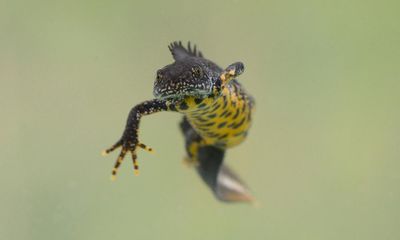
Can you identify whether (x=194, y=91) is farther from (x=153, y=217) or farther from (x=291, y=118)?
(x=291, y=118)

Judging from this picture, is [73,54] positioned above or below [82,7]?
below

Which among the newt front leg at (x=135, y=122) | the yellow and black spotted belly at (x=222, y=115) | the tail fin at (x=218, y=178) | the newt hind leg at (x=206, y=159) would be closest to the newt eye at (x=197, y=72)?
the yellow and black spotted belly at (x=222, y=115)

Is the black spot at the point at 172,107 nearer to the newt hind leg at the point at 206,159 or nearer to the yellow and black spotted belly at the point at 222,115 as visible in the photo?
the yellow and black spotted belly at the point at 222,115

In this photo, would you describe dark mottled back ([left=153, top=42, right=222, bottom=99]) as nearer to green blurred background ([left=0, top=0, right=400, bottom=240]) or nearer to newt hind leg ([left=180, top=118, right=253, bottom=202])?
newt hind leg ([left=180, top=118, right=253, bottom=202])

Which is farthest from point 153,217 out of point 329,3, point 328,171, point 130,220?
point 329,3

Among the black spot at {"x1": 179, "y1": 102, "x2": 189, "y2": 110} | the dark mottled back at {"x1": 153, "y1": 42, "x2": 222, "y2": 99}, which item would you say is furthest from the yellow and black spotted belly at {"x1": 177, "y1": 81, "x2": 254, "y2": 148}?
the dark mottled back at {"x1": 153, "y1": 42, "x2": 222, "y2": 99}

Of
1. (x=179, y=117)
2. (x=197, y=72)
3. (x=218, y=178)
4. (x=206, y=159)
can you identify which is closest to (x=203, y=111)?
(x=197, y=72)

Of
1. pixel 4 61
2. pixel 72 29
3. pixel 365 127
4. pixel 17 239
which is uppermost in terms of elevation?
pixel 72 29

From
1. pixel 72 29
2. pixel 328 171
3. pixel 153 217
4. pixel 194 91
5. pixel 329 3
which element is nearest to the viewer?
pixel 194 91
